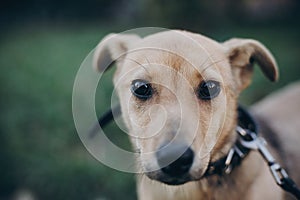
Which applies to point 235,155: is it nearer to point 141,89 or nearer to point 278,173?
point 278,173

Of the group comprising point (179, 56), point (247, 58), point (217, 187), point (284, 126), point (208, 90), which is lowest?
point (284, 126)

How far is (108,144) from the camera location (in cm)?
491

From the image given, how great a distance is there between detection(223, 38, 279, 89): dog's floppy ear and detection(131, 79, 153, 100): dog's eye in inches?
26.1

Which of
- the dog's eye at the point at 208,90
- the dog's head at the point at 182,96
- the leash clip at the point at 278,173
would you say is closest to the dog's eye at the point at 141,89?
Result: the dog's head at the point at 182,96

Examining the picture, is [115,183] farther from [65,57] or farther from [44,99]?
[65,57]

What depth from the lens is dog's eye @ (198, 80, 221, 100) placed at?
118 inches

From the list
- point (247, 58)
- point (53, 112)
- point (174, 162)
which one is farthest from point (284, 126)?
point (53, 112)

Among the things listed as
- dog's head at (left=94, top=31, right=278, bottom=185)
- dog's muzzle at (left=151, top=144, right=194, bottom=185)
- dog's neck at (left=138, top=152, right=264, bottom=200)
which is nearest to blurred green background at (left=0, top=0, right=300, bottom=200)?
dog's neck at (left=138, top=152, right=264, bottom=200)

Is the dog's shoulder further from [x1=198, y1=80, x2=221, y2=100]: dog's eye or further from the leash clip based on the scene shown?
[x1=198, y1=80, x2=221, y2=100]: dog's eye

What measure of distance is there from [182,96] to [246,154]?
2.26ft

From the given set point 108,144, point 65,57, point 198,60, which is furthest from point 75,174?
point 65,57

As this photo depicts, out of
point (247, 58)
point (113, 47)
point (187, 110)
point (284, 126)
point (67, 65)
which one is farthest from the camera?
point (67, 65)

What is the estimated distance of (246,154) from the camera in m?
3.32

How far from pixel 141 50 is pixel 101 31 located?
805cm
